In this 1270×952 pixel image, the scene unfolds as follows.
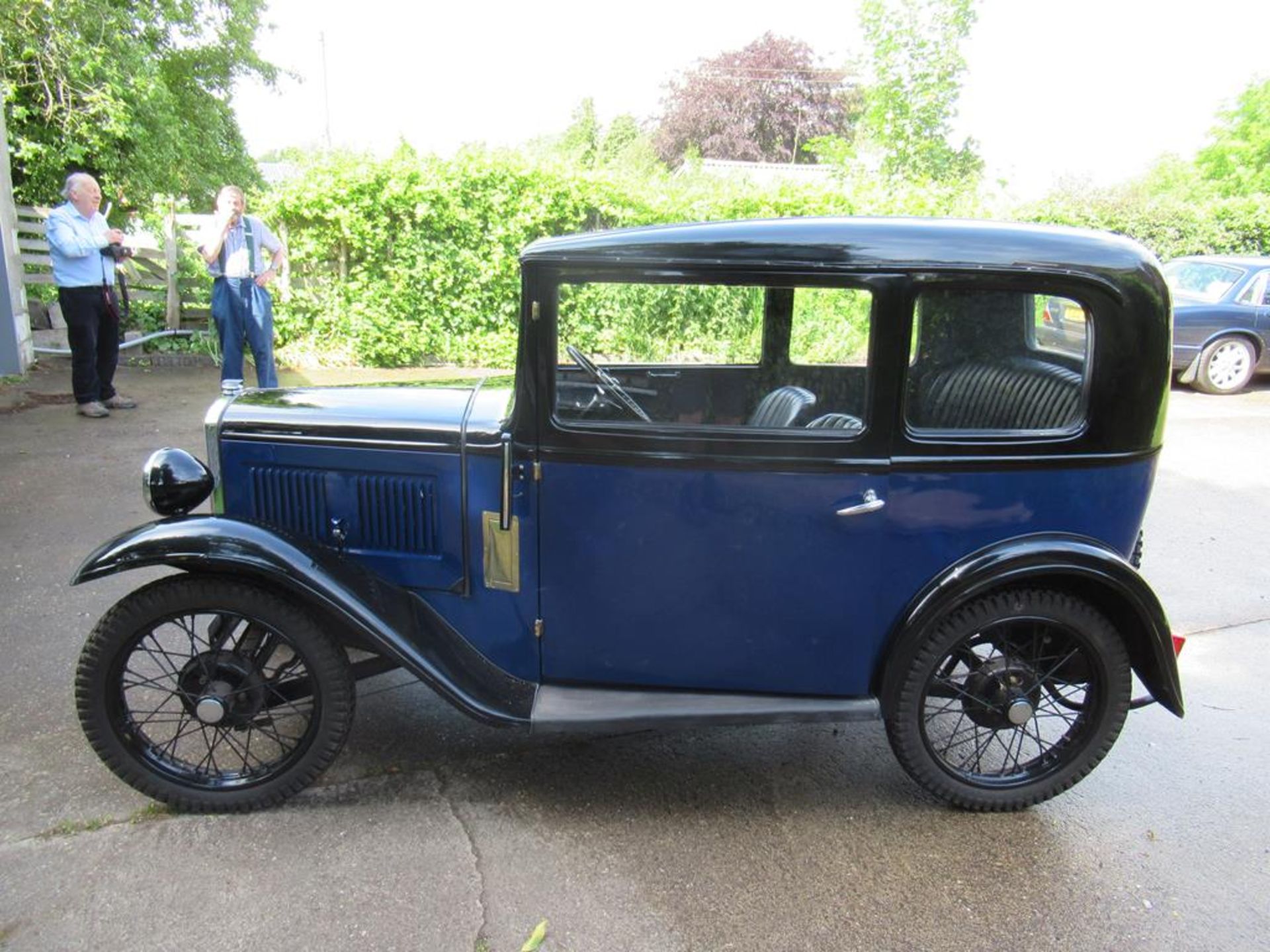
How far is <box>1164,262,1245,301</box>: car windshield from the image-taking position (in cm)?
1034

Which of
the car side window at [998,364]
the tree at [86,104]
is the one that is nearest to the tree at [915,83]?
the tree at [86,104]

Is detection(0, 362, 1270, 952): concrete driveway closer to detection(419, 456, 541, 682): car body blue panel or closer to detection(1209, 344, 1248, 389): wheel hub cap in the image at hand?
detection(419, 456, 541, 682): car body blue panel

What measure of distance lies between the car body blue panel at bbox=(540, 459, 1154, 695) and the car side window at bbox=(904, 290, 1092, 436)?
6.7 inches

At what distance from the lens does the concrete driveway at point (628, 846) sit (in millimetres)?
2236

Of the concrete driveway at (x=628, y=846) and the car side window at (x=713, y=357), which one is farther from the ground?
the car side window at (x=713, y=357)

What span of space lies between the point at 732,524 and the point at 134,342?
29.6ft

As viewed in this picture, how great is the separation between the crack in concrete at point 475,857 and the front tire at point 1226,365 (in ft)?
35.0

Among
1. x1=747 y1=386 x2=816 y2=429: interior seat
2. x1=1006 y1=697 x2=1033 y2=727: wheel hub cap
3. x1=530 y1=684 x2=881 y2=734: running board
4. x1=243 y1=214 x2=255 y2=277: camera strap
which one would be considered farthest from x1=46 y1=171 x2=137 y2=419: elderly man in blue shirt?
x1=1006 y1=697 x2=1033 y2=727: wheel hub cap

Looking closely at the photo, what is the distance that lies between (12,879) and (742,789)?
6.94ft

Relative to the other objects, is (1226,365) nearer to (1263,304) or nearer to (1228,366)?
(1228,366)

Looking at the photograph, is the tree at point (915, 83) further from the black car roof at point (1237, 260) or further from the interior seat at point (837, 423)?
the interior seat at point (837, 423)

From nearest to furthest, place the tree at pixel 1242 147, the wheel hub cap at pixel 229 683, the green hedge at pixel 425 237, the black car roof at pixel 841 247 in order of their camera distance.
A: the black car roof at pixel 841 247, the wheel hub cap at pixel 229 683, the green hedge at pixel 425 237, the tree at pixel 1242 147

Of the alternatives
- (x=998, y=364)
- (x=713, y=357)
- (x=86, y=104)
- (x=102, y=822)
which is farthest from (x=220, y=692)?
(x=86, y=104)

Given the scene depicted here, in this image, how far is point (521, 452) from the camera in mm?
2520
